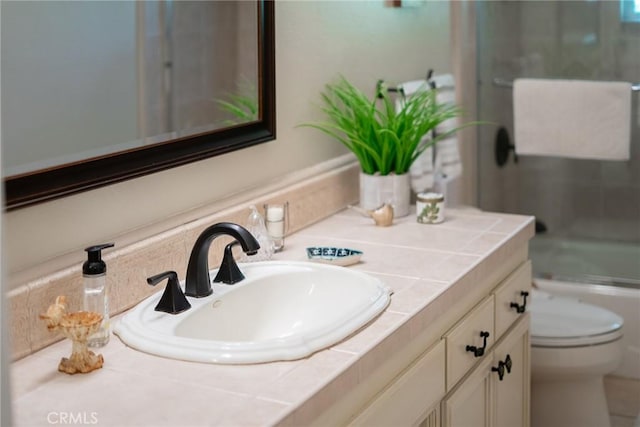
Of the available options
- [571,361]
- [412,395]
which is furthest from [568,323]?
[412,395]

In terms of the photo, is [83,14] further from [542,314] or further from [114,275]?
[542,314]

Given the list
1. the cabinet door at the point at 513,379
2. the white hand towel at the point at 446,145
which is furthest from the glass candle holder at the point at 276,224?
the white hand towel at the point at 446,145

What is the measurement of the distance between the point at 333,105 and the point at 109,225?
908 millimetres

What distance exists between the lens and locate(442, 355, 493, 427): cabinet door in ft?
6.47

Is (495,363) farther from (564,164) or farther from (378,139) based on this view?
(564,164)

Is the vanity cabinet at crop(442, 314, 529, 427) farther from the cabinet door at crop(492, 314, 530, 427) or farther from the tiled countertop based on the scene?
the tiled countertop

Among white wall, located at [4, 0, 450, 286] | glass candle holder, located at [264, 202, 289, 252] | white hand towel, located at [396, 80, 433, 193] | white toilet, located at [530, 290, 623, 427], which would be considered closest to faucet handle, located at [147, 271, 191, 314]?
white wall, located at [4, 0, 450, 286]

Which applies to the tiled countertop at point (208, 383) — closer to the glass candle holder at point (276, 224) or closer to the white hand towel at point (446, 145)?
the glass candle holder at point (276, 224)

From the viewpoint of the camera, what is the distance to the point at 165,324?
1651mm

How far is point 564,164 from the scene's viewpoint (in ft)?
12.0

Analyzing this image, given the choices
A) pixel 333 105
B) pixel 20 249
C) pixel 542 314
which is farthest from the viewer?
pixel 542 314

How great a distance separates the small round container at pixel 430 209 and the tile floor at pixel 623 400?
1.08 metres

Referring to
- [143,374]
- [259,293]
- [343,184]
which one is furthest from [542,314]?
[143,374]

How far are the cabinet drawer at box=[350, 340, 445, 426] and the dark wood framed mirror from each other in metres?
0.62
